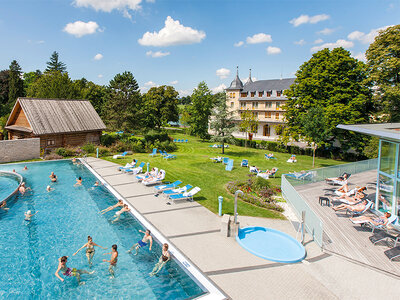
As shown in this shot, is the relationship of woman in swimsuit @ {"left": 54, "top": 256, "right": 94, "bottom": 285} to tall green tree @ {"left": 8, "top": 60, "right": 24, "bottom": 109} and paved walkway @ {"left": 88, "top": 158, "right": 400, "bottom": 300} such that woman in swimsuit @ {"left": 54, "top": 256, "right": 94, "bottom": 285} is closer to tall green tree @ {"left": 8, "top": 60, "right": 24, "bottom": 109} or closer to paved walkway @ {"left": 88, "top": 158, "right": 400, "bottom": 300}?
paved walkway @ {"left": 88, "top": 158, "right": 400, "bottom": 300}

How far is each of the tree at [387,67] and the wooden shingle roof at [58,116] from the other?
1262 inches

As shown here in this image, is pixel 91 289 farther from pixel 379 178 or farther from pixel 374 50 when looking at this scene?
pixel 374 50

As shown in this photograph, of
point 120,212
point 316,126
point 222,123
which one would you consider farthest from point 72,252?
point 316,126

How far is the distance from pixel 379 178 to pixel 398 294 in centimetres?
686

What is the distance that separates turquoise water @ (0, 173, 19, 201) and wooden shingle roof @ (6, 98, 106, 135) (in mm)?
6806

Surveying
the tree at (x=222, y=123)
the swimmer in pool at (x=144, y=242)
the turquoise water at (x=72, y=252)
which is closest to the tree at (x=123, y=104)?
the tree at (x=222, y=123)

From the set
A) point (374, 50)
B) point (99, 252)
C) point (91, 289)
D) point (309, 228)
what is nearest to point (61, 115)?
point (99, 252)

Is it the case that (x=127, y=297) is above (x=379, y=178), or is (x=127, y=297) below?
below

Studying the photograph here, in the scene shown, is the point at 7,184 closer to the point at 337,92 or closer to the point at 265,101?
the point at 337,92

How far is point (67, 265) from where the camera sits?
30.2 ft

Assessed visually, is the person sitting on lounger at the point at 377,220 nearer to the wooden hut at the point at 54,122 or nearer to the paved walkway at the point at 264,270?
the paved walkway at the point at 264,270

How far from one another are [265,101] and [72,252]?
4575cm

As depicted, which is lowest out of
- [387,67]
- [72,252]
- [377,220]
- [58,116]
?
[72,252]

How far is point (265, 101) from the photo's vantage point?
4981 cm
